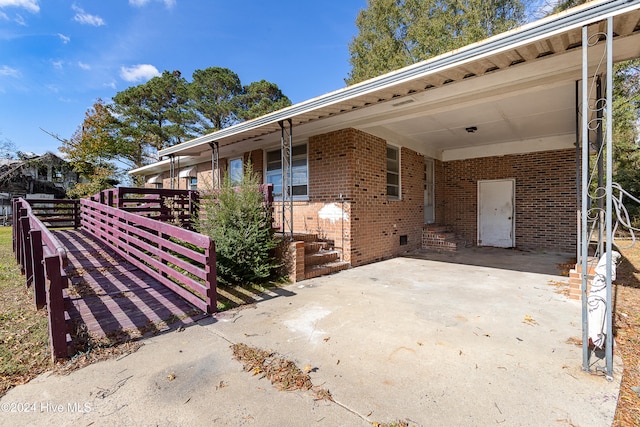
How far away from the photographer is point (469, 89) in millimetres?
4152

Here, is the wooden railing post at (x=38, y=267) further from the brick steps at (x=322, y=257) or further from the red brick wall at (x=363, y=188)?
the red brick wall at (x=363, y=188)

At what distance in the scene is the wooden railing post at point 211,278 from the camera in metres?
3.49

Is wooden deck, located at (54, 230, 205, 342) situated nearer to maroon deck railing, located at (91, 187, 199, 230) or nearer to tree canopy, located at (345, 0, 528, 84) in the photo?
maroon deck railing, located at (91, 187, 199, 230)

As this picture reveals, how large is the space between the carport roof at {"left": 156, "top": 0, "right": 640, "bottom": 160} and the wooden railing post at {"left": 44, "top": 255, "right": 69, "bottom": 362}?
156 inches

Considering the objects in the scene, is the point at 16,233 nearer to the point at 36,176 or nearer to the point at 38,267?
the point at 38,267

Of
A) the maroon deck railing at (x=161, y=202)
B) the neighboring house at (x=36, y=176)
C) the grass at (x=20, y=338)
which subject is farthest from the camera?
the neighboring house at (x=36, y=176)

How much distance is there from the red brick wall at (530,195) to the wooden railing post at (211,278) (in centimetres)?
843

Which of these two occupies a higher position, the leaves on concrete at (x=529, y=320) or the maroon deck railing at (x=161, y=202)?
the maroon deck railing at (x=161, y=202)

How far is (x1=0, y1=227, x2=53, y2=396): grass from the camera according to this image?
2.29 metres

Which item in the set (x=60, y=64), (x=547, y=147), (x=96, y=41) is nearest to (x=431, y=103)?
(x=547, y=147)

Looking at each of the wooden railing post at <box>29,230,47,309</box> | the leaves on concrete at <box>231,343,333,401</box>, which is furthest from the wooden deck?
the leaves on concrete at <box>231,343,333,401</box>

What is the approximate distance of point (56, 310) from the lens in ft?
8.09

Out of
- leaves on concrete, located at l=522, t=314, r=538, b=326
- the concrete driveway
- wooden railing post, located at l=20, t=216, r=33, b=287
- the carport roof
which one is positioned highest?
the carport roof

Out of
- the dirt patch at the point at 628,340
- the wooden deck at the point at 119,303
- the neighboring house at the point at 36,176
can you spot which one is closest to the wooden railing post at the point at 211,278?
the wooden deck at the point at 119,303
